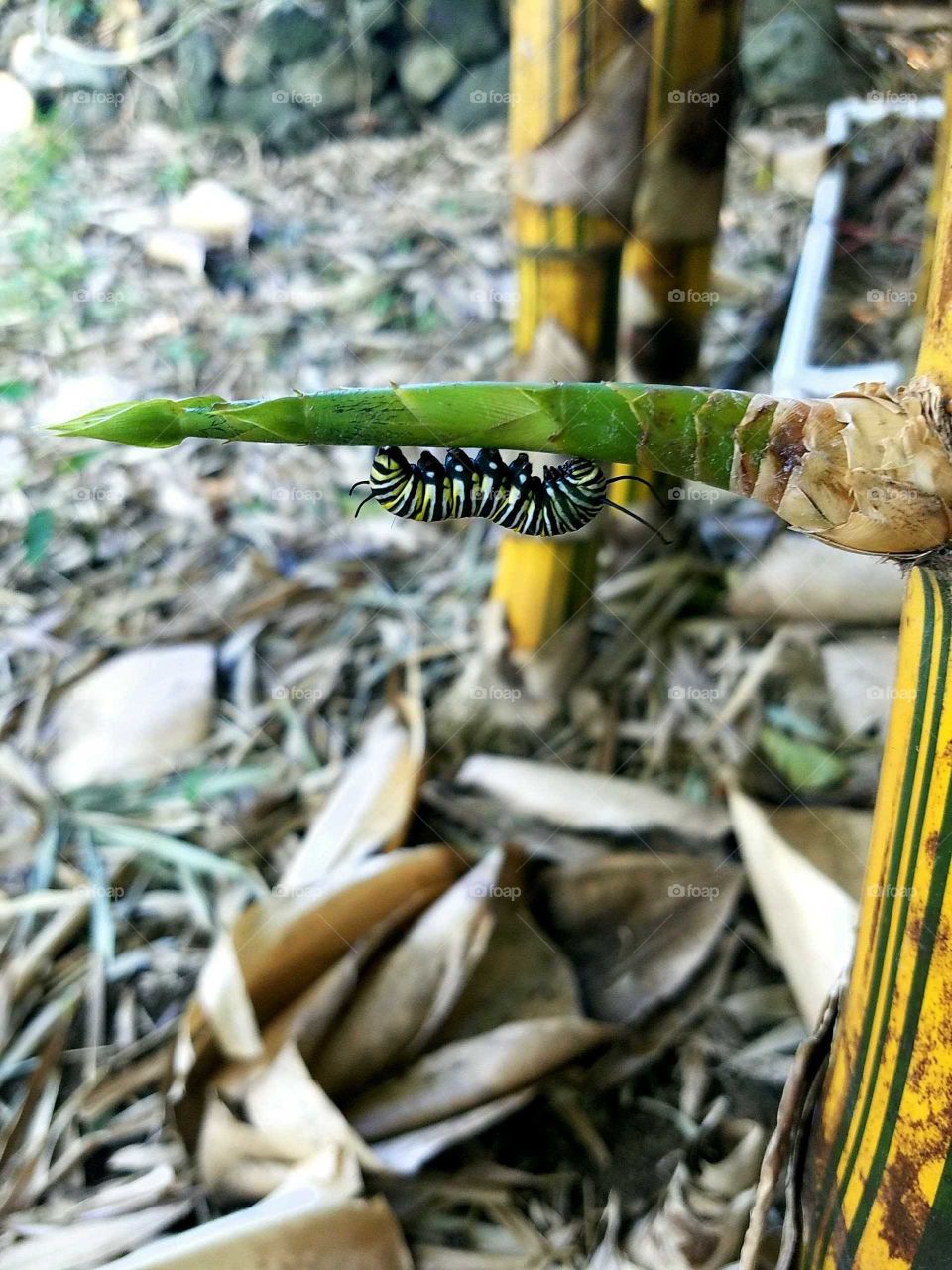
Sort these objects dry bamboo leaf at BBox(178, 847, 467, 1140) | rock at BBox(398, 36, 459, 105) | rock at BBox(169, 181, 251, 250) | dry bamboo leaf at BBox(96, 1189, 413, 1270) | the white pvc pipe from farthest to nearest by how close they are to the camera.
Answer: rock at BBox(398, 36, 459, 105)
rock at BBox(169, 181, 251, 250)
the white pvc pipe
dry bamboo leaf at BBox(178, 847, 467, 1140)
dry bamboo leaf at BBox(96, 1189, 413, 1270)

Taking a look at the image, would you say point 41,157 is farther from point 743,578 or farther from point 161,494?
point 743,578

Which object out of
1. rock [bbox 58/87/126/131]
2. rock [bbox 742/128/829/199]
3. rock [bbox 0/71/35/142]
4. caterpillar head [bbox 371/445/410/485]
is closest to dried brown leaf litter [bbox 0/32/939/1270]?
caterpillar head [bbox 371/445/410/485]

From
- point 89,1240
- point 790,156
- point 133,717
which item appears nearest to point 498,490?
point 89,1240

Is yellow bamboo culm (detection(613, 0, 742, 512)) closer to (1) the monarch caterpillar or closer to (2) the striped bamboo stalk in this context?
(2) the striped bamboo stalk

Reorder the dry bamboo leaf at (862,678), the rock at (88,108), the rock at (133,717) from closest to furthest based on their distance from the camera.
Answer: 1. the dry bamboo leaf at (862,678)
2. the rock at (133,717)
3. the rock at (88,108)

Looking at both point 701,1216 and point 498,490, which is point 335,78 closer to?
point 498,490

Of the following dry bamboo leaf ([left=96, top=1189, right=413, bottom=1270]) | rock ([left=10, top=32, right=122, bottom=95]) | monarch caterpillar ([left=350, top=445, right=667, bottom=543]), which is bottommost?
dry bamboo leaf ([left=96, top=1189, right=413, bottom=1270])

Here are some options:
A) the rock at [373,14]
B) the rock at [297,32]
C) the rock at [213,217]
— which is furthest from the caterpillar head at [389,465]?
the rock at [373,14]

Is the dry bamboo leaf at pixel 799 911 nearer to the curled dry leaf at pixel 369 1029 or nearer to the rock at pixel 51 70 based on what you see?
the curled dry leaf at pixel 369 1029

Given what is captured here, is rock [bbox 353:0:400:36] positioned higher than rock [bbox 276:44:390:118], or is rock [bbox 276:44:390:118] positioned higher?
rock [bbox 353:0:400:36]
